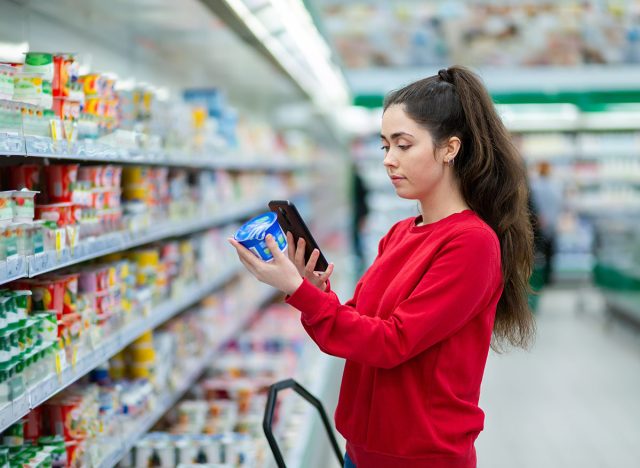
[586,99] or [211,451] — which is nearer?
[211,451]

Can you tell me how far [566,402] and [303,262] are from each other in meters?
4.12

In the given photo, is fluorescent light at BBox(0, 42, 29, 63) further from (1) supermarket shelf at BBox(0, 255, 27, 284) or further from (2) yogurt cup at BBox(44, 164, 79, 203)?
(1) supermarket shelf at BBox(0, 255, 27, 284)

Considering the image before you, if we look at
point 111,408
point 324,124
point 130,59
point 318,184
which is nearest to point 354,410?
point 111,408

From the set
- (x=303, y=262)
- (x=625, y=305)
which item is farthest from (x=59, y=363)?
(x=625, y=305)

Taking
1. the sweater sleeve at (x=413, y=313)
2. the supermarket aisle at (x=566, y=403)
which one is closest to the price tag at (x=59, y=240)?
the sweater sleeve at (x=413, y=313)

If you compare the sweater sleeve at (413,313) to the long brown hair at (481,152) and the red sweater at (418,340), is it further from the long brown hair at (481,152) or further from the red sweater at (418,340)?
the long brown hair at (481,152)

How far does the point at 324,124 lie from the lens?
10.7m

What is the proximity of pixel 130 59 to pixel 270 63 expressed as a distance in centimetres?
111

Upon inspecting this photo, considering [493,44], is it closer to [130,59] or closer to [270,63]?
[270,63]

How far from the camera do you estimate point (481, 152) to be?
189cm

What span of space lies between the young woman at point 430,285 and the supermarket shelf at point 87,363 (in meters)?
0.68

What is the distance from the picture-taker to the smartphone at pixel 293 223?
73.9 inches

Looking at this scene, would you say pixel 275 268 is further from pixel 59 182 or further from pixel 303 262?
pixel 59 182

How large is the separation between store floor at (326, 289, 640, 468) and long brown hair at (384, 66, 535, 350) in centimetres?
243
